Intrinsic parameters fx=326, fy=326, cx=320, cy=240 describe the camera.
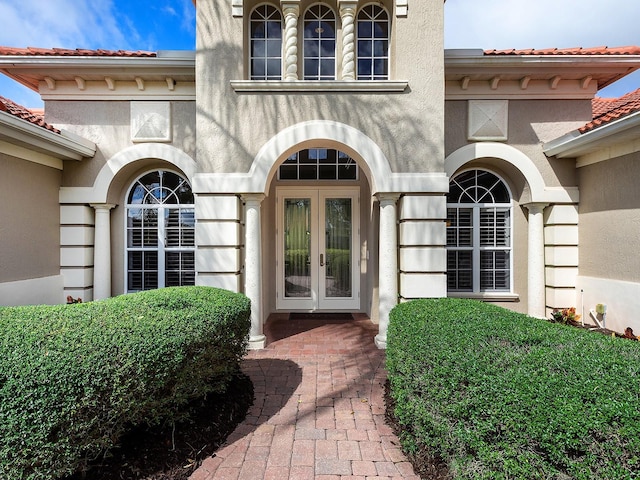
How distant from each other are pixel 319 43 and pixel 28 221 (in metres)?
6.22

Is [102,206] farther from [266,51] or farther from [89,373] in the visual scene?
[89,373]

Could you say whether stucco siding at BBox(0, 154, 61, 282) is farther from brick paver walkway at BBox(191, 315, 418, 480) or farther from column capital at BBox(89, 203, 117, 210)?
brick paver walkway at BBox(191, 315, 418, 480)

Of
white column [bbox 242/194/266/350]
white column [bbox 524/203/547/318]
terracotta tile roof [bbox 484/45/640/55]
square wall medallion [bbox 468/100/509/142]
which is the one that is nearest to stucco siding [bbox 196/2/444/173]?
white column [bbox 242/194/266/350]

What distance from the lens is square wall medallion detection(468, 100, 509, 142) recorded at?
6.49 meters

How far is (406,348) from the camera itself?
3121 millimetres

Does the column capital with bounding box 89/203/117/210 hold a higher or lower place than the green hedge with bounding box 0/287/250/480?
higher

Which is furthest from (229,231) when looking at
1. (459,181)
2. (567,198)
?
(567,198)

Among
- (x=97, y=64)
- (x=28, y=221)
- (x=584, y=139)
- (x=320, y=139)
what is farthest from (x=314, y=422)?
(x=97, y=64)

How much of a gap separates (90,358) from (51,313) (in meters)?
0.86

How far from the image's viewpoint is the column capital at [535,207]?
258 inches

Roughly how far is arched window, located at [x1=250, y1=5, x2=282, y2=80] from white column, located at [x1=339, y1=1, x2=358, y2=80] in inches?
48.1

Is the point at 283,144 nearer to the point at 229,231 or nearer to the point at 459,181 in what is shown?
the point at 229,231

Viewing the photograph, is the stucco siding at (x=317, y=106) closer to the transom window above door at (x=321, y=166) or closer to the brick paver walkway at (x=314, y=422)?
the transom window above door at (x=321, y=166)

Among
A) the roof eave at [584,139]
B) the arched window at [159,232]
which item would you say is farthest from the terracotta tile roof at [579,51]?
the arched window at [159,232]
